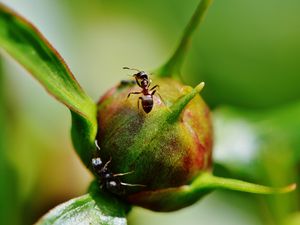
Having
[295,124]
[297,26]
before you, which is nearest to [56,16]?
[295,124]

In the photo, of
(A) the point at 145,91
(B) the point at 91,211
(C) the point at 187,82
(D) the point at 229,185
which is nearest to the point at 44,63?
(A) the point at 145,91

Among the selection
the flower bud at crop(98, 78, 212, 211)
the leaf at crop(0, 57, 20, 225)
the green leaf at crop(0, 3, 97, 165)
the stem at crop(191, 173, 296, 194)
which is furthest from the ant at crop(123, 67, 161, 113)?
the leaf at crop(0, 57, 20, 225)

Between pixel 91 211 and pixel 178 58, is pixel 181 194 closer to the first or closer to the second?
pixel 91 211

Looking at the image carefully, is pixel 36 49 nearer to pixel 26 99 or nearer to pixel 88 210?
pixel 88 210

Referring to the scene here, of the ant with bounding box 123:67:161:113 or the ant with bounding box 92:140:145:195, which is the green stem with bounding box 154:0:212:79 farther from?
the ant with bounding box 92:140:145:195

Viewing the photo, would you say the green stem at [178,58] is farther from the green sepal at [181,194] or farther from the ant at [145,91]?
the green sepal at [181,194]
